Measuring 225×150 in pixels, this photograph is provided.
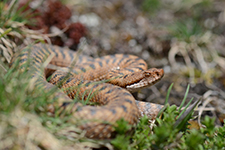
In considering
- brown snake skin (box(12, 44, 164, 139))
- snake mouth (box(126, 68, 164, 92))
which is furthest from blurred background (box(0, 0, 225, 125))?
snake mouth (box(126, 68, 164, 92))

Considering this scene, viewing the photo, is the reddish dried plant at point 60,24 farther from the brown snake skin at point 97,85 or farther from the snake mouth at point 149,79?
the snake mouth at point 149,79


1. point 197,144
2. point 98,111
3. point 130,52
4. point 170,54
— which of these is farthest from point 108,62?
point 197,144

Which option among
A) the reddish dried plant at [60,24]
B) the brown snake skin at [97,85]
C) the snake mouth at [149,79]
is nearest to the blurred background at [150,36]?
the reddish dried plant at [60,24]

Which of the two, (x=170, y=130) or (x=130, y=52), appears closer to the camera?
→ (x=170, y=130)

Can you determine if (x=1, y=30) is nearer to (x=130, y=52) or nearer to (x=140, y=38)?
(x=130, y=52)

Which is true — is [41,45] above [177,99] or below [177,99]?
above

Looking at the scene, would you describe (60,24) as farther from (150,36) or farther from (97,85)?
(97,85)

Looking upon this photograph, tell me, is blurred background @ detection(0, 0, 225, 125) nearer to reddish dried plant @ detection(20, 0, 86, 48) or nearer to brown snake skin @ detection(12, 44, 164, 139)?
reddish dried plant @ detection(20, 0, 86, 48)

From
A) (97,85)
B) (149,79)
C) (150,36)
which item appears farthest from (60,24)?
(149,79)
